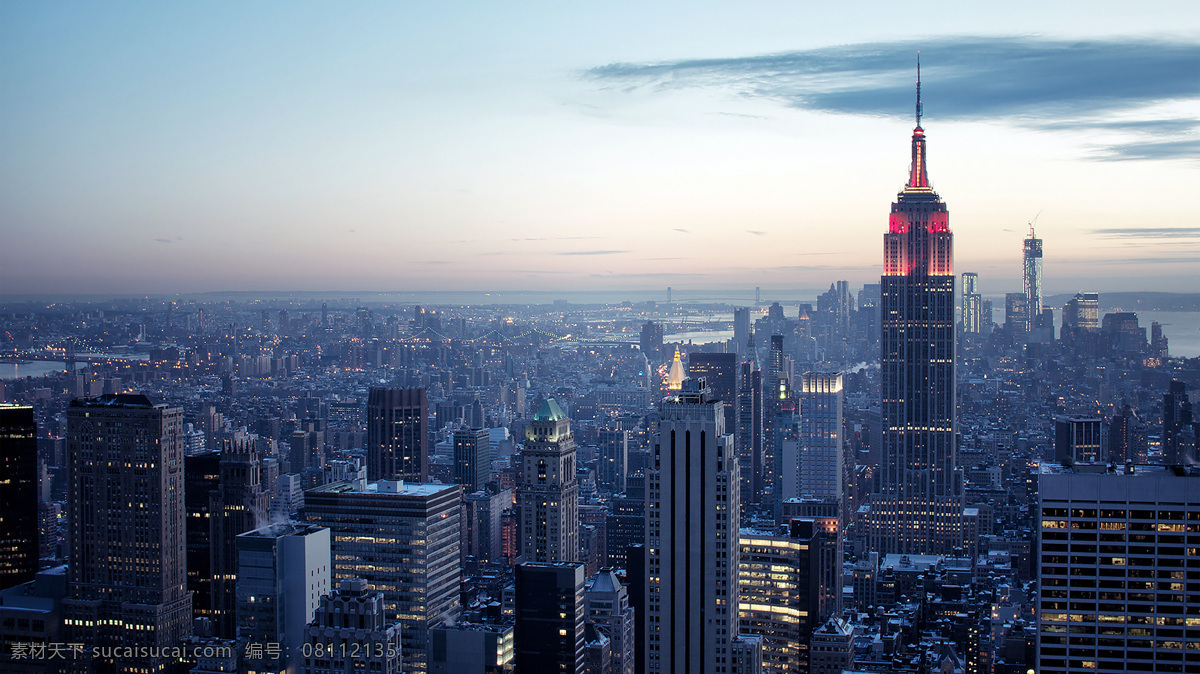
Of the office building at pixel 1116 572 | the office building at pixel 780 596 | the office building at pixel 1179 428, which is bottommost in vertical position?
the office building at pixel 780 596

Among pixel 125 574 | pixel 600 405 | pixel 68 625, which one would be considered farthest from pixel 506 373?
pixel 68 625

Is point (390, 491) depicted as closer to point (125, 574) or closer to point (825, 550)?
point (125, 574)

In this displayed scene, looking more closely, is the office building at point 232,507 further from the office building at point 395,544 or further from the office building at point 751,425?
the office building at point 751,425

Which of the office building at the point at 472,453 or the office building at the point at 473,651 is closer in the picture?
the office building at the point at 473,651

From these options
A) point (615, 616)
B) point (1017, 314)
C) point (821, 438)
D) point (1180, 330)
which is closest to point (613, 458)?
point (821, 438)

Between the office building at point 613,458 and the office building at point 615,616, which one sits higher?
the office building at point 613,458

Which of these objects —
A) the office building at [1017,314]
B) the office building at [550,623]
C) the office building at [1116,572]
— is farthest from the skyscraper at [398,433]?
the office building at [1116,572]

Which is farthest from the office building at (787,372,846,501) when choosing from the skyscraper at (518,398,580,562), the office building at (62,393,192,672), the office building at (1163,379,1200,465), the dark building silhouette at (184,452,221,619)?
the office building at (62,393,192,672)
